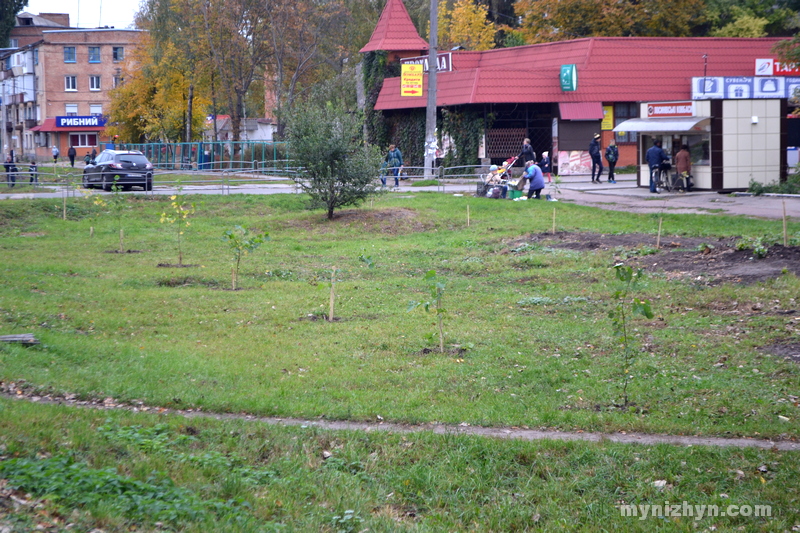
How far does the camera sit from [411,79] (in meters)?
36.2

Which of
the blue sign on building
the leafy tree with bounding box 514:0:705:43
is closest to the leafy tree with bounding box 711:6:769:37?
the leafy tree with bounding box 514:0:705:43

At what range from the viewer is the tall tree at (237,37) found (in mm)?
47938

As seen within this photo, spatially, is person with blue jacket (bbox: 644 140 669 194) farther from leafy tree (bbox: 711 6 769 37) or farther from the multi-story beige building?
the multi-story beige building

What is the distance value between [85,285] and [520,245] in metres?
9.75

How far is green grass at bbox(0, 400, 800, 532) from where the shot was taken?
4.84 m

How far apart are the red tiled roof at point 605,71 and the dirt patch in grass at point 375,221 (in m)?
16.0

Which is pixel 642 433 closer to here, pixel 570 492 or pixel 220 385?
pixel 570 492

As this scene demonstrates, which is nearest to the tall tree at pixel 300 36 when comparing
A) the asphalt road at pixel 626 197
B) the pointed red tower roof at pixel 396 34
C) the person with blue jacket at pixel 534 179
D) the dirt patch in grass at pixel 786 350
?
the pointed red tower roof at pixel 396 34

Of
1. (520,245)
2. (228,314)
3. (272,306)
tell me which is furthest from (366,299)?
(520,245)

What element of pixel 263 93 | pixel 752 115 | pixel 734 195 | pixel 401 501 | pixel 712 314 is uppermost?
pixel 263 93

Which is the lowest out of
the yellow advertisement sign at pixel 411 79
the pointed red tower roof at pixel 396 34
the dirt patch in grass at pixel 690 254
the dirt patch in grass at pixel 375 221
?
the dirt patch in grass at pixel 690 254

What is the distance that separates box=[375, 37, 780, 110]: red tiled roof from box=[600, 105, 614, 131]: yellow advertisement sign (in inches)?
23.5

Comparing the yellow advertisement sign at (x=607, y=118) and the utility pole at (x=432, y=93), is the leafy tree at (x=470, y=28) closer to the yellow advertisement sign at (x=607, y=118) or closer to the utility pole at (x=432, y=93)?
the yellow advertisement sign at (x=607, y=118)

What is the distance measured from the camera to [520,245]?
18031 millimetres
